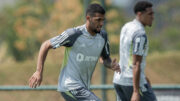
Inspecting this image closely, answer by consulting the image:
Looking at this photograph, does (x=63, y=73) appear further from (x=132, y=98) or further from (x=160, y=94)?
(x=160, y=94)

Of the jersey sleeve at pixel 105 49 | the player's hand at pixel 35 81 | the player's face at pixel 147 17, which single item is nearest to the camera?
the player's hand at pixel 35 81

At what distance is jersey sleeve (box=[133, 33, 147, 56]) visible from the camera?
23.2ft

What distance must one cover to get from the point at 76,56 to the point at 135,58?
0.93m

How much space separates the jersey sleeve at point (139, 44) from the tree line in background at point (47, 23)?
829 inches

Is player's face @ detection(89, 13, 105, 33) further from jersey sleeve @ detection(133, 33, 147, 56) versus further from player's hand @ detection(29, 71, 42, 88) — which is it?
player's hand @ detection(29, 71, 42, 88)

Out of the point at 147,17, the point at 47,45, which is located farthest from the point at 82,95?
the point at 147,17

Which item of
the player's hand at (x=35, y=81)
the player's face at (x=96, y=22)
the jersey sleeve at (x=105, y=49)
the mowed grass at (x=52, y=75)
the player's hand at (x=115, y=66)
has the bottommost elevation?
the mowed grass at (x=52, y=75)

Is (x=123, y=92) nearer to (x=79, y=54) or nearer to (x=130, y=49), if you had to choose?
(x=130, y=49)

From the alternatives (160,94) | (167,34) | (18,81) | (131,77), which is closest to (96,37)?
(131,77)

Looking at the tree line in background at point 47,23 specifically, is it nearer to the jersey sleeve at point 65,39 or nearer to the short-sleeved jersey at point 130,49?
the short-sleeved jersey at point 130,49

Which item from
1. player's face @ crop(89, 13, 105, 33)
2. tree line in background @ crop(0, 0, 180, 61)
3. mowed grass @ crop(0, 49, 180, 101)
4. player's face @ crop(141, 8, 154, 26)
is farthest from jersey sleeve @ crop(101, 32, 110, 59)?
tree line in background @ crop(0, 0, 180, 61)

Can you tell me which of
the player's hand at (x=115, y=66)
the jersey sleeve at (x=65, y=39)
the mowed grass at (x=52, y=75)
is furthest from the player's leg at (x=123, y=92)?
the mowed grass at (x=52, y=75)

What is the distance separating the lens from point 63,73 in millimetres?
6605

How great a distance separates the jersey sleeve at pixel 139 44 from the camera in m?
7.07
